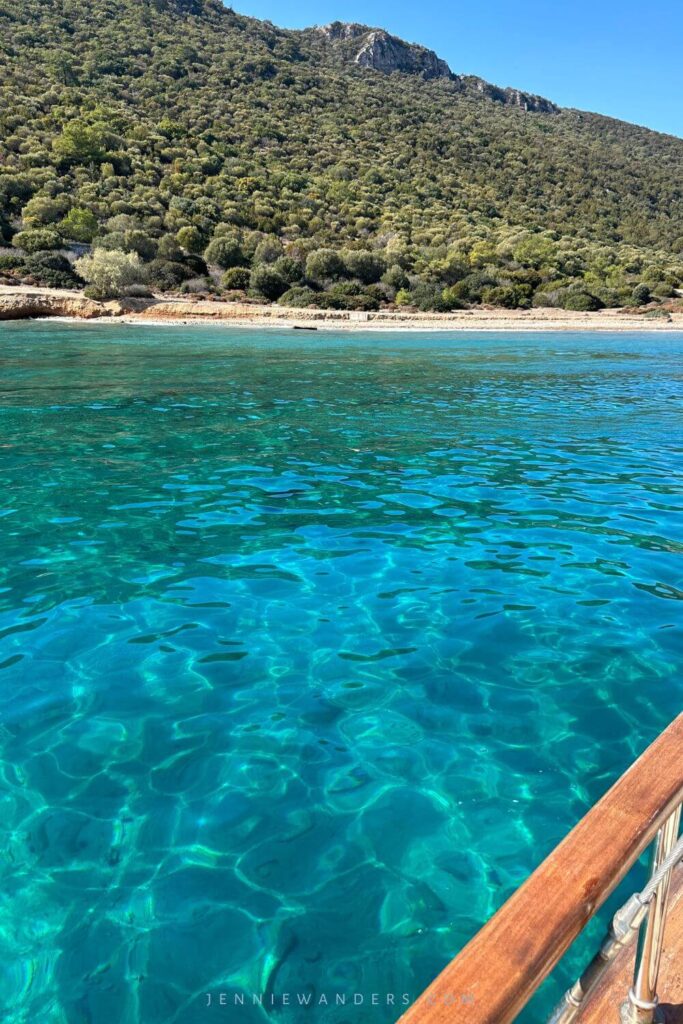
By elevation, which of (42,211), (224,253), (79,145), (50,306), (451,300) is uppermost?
(79,145)

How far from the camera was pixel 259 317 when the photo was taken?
3722 centimetres

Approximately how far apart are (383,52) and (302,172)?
5135cm

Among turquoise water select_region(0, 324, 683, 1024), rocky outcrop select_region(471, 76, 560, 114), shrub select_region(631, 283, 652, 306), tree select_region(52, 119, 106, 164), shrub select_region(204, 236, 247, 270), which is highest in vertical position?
rocky outcrop select_region(471, 76, 560, 114)

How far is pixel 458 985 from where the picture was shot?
101 cm

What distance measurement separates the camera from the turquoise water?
2.67m

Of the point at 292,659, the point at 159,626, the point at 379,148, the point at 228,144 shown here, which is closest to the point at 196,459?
the point at 159,626

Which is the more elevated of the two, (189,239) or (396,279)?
(189,239)

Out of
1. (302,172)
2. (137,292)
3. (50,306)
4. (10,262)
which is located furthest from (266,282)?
(302,172)

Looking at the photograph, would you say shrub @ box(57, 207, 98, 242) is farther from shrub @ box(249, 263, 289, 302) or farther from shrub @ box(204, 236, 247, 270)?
shrub @ box(249, 263, 289, 302)

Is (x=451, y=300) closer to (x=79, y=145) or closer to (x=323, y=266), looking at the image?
(x=323, y=266)

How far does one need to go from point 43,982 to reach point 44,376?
1727 centimetres

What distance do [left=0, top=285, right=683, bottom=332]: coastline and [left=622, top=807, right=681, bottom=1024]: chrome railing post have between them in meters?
34.4

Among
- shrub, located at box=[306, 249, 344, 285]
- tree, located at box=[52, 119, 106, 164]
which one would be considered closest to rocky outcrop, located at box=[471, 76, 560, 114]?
tree, located at box=[52, 119, 106, 164]

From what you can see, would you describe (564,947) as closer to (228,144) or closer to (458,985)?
(458,985)
